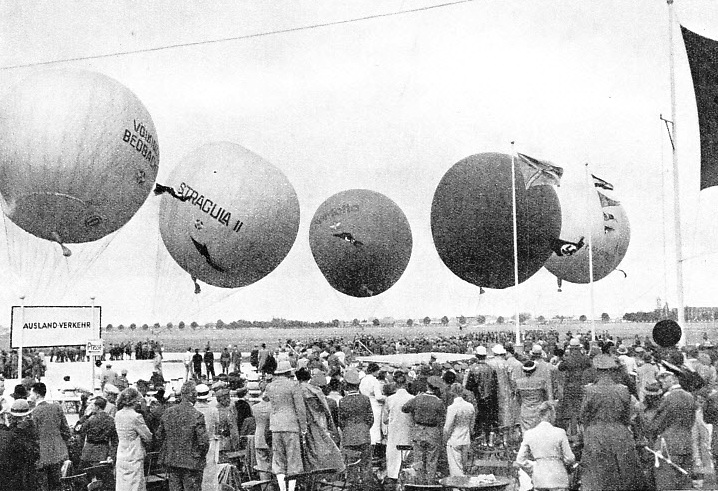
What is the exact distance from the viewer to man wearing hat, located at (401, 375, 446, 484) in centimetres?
992

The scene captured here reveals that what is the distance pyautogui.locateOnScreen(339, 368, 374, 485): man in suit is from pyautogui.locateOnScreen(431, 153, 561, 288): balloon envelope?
10542 millimetres

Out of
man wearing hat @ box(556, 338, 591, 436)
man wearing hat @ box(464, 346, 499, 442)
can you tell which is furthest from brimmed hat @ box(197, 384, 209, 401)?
man wearing hat @ box(556, 338, 591, 436)

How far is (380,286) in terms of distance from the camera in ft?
72.0

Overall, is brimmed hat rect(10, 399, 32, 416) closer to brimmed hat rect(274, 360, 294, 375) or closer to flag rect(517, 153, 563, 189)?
brimmed hat rect(274, 360, 294, 375)

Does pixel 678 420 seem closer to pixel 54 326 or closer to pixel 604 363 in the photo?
pixel 604 363

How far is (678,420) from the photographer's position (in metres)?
8.77

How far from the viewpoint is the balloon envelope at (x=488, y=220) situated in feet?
68.4

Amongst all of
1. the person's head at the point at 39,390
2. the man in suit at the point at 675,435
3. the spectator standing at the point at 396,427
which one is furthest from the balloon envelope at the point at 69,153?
the man in suit at the point at 675,435

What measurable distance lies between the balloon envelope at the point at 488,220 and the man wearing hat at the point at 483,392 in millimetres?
7244

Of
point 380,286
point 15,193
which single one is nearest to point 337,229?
point 380,286

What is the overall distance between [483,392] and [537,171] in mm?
11139

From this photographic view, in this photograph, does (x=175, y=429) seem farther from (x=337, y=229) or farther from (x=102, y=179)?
(x=337, y=229)

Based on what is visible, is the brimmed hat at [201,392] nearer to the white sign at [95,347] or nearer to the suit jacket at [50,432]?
the suit jacket at [50,432]

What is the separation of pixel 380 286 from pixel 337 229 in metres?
2.37
